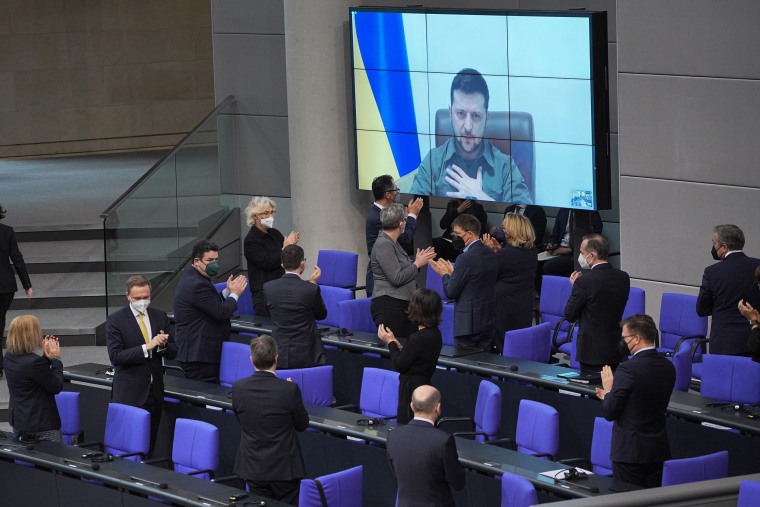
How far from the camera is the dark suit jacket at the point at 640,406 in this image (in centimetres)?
705

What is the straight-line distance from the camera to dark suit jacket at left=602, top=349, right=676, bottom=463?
23.1ft

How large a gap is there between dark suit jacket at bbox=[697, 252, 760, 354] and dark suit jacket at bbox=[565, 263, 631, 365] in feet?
2.82

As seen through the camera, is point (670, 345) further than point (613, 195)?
No

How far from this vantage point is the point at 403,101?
13.4 m

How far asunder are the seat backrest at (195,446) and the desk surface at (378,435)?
752mm

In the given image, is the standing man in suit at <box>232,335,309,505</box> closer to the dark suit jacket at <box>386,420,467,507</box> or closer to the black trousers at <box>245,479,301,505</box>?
the black trousers at <box>245,479,301,505</box>

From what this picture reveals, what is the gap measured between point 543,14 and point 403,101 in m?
2.20

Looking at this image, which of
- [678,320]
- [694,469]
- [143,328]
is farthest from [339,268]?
[694,469]

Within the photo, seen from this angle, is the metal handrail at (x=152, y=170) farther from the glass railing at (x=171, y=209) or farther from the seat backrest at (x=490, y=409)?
the seat backrest at (x=490, y=409)

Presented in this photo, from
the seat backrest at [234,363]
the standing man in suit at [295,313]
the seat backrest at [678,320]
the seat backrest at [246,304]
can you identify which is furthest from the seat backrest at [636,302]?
the seat backrest at [246,304]

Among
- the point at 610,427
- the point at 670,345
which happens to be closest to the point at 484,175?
the point at 670,345

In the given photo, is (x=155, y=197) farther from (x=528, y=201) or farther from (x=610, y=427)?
(x=610, y=427)

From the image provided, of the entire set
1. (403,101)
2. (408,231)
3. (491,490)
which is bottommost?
(491,490)

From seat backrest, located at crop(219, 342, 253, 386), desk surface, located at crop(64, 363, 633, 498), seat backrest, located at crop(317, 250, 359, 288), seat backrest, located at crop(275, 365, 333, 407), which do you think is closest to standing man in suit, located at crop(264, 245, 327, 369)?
seat backrest, located at crop(219, 342, 253, 386)
